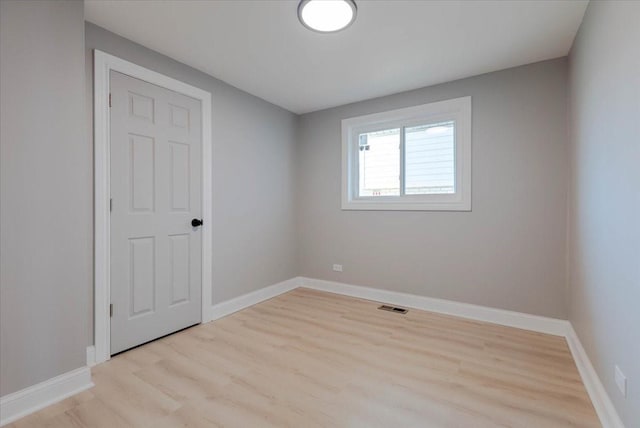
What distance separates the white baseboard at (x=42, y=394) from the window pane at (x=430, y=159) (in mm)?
3298

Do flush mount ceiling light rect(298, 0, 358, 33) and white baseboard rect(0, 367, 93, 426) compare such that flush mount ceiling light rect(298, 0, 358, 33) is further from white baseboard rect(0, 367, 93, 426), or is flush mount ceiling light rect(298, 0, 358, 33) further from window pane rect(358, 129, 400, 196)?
white baseboard rect(0, 367, 93, 426)

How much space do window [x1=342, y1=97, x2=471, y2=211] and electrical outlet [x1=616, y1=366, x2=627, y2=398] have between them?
184 centimetres

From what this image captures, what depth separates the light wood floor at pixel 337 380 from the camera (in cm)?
157

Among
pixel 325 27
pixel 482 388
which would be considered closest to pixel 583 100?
pixel 325 27

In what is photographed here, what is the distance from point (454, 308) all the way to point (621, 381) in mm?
1761

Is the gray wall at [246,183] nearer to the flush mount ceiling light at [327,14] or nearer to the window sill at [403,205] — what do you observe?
the window sill at [403,205]

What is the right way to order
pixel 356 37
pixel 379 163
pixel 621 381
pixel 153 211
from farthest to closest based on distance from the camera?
pixel 379 163 → pixel 153 211 → pixel 356 37 → pixel 621 381

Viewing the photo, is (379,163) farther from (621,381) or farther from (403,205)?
(621,381)

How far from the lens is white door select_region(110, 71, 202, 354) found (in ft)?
7.43

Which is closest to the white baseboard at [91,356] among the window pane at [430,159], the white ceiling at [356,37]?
the white ceiling at [356,37]

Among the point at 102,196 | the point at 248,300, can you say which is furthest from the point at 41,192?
the point at 248,300

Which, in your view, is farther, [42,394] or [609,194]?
[42,394]

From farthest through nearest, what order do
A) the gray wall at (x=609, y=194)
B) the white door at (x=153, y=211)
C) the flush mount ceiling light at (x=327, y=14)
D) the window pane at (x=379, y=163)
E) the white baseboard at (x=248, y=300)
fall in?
the window pane at (x=379, y=163), the white baseboard at (x=248, y=300), the white door at (x=153, y=211), the flush mount ceiling light at (x=327, y=14), the gray wall at (x=609, y=194)

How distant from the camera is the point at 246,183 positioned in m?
3.41
